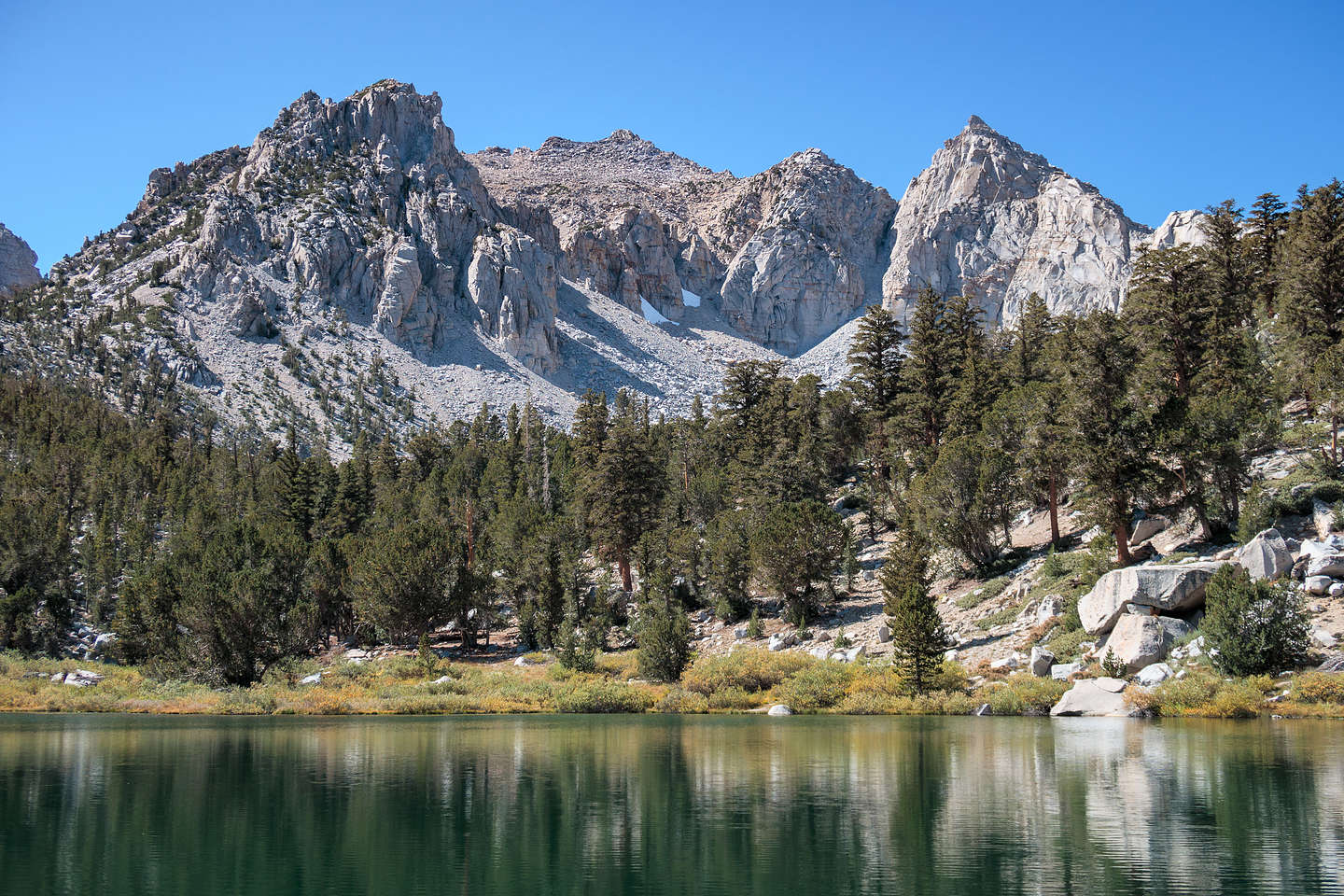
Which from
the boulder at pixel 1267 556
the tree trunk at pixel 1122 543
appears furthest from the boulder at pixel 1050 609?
the boulder at pixel 1267 556

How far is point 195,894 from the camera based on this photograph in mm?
11922

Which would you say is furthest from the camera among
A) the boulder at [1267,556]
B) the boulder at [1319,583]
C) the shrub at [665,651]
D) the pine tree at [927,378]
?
the pine tree at [927,378]

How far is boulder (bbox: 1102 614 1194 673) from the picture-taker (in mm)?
35344

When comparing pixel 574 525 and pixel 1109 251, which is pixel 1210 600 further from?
pixel 1109 251

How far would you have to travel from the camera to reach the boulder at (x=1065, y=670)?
3694 centimetres

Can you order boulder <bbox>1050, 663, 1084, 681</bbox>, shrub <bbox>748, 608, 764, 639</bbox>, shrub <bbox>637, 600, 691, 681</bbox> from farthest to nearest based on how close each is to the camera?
shrub <bbox>748, 608, 764, 639</bbox>, shrub <bbox>637, 600, 691, 681</bbox>, boulder <bbox>1050, 663, 1084, 681</bbox>

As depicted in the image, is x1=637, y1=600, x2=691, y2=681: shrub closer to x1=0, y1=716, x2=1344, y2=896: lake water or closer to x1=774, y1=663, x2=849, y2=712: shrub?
x1=774, y1=663, x2=849, y2=712: shrub

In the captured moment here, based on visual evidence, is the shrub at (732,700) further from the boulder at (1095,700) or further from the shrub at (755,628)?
the boulder at (1095,700)

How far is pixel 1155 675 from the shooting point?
34438mm

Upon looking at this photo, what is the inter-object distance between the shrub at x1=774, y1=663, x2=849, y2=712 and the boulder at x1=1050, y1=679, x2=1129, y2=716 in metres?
9.13

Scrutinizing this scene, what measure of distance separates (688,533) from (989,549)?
60.8 feet

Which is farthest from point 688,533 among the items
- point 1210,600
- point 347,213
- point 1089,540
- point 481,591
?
point 347,213

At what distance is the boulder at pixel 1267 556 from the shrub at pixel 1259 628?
122 inches

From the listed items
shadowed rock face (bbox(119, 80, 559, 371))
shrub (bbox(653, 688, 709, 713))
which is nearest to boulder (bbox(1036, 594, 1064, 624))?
shrub (bbox(653, 688, 709, 713))
